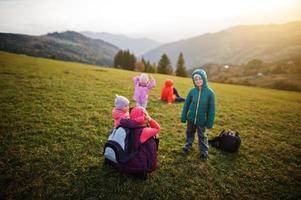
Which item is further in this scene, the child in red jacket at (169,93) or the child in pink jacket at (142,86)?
the child in red jacket at (169,93)

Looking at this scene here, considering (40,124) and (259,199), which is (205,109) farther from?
(40,124)

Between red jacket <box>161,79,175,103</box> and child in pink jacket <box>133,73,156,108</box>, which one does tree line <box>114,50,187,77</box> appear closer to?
red jacket <box>161,79,175,103</box>

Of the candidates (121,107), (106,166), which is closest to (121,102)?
(121,107)

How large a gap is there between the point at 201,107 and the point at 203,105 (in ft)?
0.32

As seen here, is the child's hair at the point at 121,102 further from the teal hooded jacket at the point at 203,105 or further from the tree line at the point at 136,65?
the tree line at the point at 136,65

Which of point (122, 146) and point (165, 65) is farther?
point (165, 65)

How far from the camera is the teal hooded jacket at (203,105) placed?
6469 mm

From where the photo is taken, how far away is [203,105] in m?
6.57

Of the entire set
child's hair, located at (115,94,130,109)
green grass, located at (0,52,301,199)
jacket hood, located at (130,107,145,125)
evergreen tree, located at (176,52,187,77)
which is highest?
evergreen tree, located at (176,52,187,77)

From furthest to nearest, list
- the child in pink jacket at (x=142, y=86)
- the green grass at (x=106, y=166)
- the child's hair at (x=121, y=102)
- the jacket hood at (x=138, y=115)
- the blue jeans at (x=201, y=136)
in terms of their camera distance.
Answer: the child in pink jacket at (x=142, y=86) < the blue jeans at (x=201, y=136) < the child's hair at (x=121, y=102) < the jacket hood at (x=138, y=115) < the green grass at (x=106, y=166)

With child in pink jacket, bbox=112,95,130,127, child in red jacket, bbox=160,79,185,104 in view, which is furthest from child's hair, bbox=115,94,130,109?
child in red jacket, bbox=160,79,185,104

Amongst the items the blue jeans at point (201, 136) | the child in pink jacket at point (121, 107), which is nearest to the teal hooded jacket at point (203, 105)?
the blue jeans at point (201, 136)

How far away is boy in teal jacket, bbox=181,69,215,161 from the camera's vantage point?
646 cm

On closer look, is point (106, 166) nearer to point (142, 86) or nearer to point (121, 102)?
point (121, 102)
